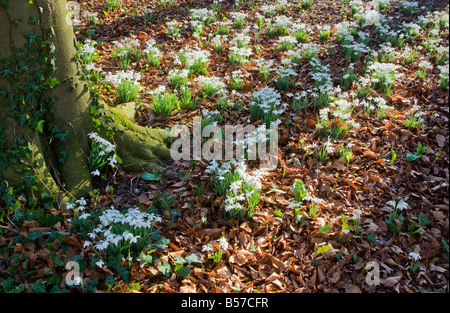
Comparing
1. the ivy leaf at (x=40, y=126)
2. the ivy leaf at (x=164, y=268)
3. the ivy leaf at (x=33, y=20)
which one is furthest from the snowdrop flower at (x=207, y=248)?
the ivy leaf at (x=33, y=20)

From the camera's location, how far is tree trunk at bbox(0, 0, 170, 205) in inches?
102

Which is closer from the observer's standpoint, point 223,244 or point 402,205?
point 223,244

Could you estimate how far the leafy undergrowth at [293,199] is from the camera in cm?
252

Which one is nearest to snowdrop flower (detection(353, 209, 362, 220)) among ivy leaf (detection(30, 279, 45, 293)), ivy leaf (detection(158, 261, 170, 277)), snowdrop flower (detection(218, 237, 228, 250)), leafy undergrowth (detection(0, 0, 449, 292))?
leafy undergrowth (detection(0, 0, 449, 292))

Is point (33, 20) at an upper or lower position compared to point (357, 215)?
upper

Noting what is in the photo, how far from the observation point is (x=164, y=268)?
8.27 ft

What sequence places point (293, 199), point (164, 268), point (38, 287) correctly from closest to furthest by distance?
point (38, 287) → point (164, 268) → point (293, 199)

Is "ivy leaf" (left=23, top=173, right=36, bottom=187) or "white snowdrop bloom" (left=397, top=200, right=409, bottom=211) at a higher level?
"ivy leaf" (left=23, top=173, right=36, bottom=187)

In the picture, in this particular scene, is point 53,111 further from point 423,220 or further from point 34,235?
point 423,220

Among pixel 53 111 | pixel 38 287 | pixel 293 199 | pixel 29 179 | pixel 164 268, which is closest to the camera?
pixel 38 287

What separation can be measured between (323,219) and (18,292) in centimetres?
248

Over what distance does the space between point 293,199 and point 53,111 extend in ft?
7.74

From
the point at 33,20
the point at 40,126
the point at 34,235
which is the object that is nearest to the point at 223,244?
the point at 34,235

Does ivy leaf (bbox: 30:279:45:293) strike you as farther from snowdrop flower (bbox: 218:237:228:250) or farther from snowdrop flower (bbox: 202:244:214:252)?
snowdrop flower (bbox: 218:237:228:250)
